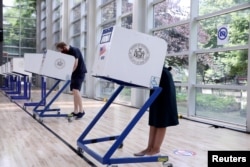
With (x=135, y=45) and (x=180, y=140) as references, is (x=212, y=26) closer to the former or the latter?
(x=180, y=140)

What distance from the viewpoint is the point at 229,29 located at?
5.37m

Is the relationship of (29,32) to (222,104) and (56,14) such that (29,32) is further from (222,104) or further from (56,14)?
(222,104)

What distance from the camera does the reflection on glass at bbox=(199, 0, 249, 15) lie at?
5.32 m

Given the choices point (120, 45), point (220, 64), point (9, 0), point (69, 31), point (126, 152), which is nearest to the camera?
point (120, 45)

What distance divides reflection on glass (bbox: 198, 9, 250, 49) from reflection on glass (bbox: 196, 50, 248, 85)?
168mm

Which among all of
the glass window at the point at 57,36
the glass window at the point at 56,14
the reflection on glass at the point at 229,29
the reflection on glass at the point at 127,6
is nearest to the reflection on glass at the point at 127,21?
the reflection on glass at the point at 127,6

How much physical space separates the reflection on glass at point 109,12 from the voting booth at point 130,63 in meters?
7.03

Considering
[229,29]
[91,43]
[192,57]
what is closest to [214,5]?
[229,29]

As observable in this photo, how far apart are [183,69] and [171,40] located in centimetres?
80

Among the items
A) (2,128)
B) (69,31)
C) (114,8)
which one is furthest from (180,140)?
(69,31)

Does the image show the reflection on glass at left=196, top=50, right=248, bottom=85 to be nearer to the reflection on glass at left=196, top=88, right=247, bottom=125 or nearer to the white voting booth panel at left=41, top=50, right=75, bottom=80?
the reflection on glass at left=196, top=88, right=247, bottom=125

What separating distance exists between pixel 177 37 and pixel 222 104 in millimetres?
1825

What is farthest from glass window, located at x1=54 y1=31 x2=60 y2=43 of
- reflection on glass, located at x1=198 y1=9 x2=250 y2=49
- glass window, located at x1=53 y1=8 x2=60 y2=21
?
reflection on glass, located at x1=198 y1=9 x2=250 y2=49

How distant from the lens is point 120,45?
2646 mm
